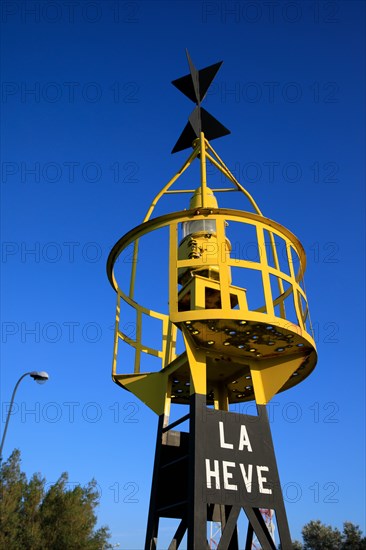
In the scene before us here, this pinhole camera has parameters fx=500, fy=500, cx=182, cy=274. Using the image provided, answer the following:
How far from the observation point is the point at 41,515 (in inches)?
1289

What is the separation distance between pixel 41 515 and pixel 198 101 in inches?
1113

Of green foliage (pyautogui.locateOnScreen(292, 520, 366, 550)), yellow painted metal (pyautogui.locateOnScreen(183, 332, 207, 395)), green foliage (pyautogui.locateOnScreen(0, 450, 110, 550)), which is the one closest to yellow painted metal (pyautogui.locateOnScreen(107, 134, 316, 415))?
yellow painted metal (pyautogui.locateOnScreen(183, 332, 207, 395))

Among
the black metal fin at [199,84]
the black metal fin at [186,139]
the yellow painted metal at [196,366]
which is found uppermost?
the black metal fin at [199,84]

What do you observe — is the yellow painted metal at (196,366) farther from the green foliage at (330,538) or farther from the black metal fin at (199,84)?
the green foliage at (330,538)

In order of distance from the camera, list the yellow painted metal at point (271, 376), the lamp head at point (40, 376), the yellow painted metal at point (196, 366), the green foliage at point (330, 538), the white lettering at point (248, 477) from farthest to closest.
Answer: the green foliage at point (330, 538) < the lamp head at point (40, 376) < the yellow painted metal at point (271, 376) < the yellow painted metal at point (196, 366) < the white lettering at point (248, 477)

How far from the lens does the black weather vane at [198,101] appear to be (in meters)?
17.8

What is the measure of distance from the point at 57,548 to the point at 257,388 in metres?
25.9

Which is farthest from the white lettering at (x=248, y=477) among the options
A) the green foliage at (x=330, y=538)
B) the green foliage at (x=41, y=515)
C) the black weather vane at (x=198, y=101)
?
the green foliage at (x=330, y=538)

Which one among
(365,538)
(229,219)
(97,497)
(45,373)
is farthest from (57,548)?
(229,219)

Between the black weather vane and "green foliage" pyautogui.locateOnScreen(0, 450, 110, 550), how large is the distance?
25.9 m

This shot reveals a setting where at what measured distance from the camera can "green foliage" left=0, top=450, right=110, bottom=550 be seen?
31.0 metres

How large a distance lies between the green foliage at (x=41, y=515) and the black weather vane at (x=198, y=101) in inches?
1021

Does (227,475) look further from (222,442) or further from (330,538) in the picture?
(330,538)

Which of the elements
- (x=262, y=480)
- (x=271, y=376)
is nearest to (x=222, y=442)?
(x=262, y=480)
